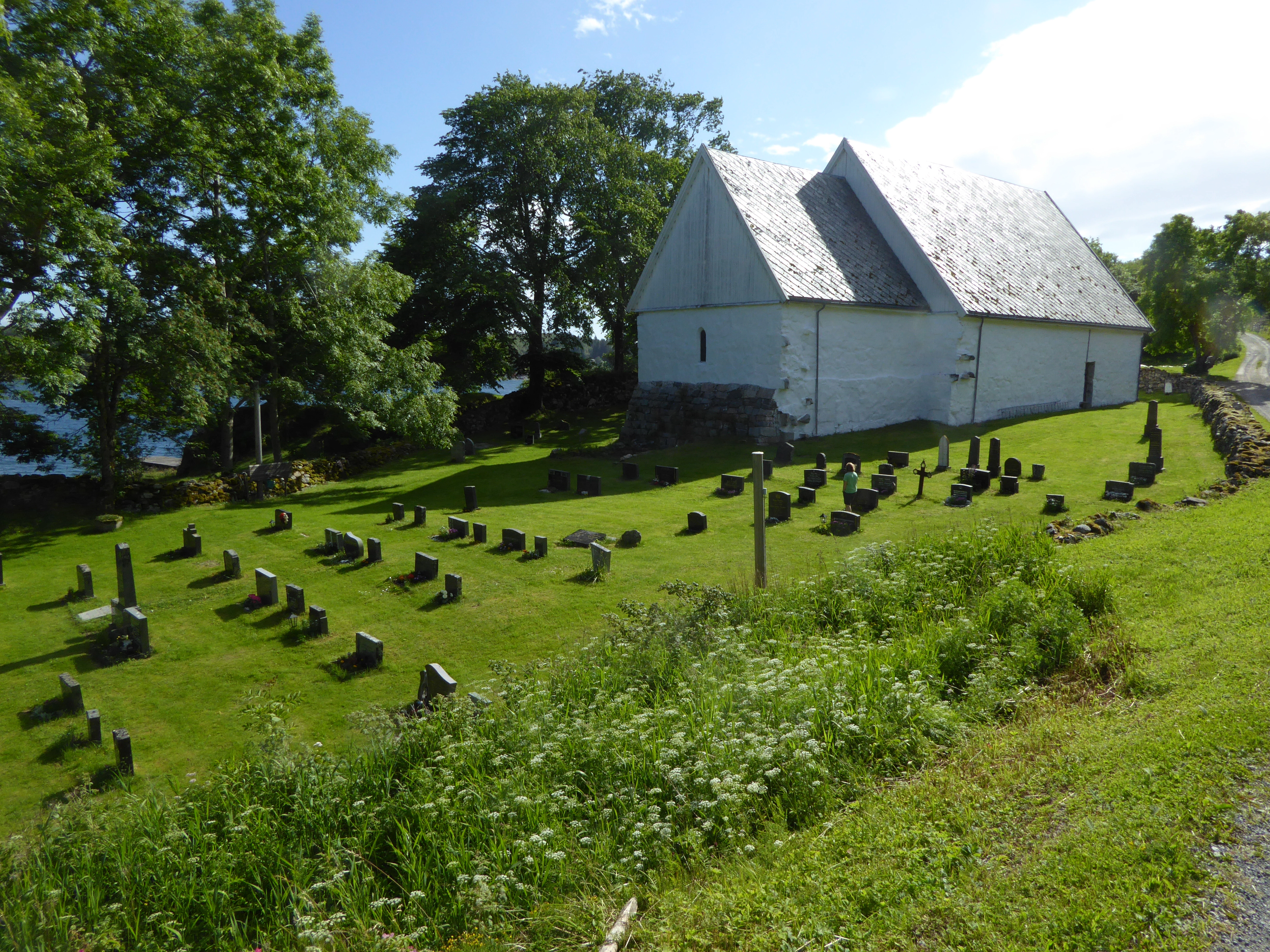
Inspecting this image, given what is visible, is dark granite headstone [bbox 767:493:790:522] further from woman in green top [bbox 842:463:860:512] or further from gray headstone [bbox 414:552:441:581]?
gray headstone [bbox 414:552:441:581]

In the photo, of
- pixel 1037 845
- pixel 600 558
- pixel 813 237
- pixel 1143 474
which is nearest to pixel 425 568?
pixel 600 558

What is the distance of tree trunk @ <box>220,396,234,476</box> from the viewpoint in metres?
21.6

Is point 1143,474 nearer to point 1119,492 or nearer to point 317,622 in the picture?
point 1119,492

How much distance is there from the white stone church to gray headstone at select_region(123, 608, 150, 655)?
17100 millimetres

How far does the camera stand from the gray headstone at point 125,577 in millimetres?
11641

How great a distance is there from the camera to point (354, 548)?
45.4ft

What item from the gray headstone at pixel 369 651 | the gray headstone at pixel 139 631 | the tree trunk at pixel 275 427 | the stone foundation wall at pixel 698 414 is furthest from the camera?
the stone foundation wall at pixel 698 414

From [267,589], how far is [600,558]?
5.40 metres

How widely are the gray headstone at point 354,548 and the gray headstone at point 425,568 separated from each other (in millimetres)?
1844

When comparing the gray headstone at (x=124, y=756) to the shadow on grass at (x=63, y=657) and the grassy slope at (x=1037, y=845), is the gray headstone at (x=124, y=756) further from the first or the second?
the grassy slope at (x=1037, y=845)

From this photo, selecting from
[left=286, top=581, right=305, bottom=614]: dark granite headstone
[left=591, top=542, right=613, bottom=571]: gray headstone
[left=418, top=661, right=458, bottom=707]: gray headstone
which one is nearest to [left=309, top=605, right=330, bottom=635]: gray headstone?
[left=286, top=581, right=305, bottom=614]: dark granite headstone

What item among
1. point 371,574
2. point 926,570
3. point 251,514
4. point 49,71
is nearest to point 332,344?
point 251,514

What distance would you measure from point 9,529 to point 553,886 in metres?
18.6

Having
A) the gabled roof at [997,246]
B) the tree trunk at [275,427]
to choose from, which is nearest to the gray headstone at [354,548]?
the tree trunk at [275,427]
